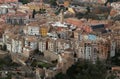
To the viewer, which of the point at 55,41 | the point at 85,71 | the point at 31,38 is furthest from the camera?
the point at 31,38

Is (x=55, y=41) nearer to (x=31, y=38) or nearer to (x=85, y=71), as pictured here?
(x=31, y=38)

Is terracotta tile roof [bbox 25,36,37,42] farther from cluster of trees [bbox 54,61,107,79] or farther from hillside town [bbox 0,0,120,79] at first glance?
cluster of trees [bbox 54,61,107,79]

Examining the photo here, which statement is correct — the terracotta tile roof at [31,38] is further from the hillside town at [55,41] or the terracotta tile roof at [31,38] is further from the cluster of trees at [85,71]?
the cluster of trees at [85,71]

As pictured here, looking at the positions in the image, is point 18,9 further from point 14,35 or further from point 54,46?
point 54,46

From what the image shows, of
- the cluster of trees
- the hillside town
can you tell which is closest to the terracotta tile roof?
the hillside town

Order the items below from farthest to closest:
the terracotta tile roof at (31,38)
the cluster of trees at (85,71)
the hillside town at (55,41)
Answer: the terracotta tile roof at (31,38) → the hillside town at (55,41) → the cluster of trees at (85,71)

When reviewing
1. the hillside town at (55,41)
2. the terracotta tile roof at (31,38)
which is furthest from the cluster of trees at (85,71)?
the terracotta tile roof at (31,38)

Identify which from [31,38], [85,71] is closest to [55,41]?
[31,38]
